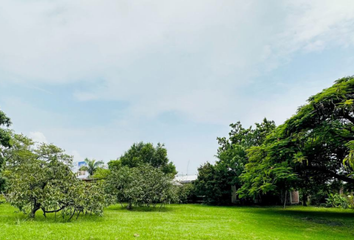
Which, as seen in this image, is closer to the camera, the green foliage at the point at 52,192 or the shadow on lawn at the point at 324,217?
the green foliage at the point at 52,192

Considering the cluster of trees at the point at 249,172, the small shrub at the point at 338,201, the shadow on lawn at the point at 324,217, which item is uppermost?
the cluster of trees at the point at 249,172

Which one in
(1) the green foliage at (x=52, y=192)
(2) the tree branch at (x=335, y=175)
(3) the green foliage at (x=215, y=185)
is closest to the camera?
(1) the green foliage at (x=52, y=192)

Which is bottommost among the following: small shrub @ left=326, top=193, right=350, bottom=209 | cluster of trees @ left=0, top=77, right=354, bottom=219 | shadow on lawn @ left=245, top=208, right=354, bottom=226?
shadow on lawn @ left=245, top=208, right=354, bottom=226

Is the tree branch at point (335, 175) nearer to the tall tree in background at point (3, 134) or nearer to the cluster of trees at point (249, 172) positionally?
the cluster of trees at point (249, 172)

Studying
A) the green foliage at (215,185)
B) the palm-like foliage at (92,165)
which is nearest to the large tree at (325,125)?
the green foliage at (215,185)

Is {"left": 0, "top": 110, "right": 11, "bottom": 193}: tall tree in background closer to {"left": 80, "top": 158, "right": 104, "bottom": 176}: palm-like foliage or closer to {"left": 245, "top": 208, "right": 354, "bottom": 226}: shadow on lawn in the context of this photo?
{"left": 245, "top": 208, "right": 354, "bottom": 226}: shadow on lawn

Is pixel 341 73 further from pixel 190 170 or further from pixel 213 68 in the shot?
pixel 190 170

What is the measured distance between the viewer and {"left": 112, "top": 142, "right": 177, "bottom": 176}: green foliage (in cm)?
3078

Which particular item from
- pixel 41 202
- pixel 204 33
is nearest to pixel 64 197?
pixel 41 202

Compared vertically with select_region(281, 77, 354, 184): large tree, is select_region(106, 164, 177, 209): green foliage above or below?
below

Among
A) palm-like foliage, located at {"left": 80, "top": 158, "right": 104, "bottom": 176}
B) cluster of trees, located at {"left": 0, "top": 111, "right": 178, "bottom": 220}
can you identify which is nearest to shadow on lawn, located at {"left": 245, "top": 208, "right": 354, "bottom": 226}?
cluster of trees, located at {"left": 0, "top": 111, "right": 178, "bottom": 220}

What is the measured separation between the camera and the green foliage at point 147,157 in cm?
3078

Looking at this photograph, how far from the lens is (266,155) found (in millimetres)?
14008

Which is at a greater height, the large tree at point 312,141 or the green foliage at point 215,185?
the large tree at point 312,141
